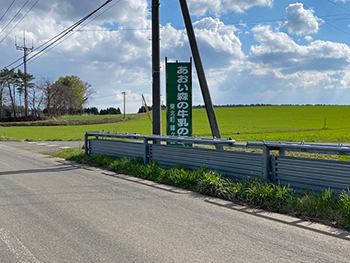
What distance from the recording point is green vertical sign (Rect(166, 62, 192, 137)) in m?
13.6

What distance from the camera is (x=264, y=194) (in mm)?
6395

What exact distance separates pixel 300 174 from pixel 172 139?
4222 millimetres

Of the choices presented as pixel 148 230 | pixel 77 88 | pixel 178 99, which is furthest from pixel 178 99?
pixel 77 88

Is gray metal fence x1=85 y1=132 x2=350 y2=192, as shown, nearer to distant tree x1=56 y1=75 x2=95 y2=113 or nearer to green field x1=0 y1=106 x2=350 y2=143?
green field x1=0 y1=106 x2=350 y2=143

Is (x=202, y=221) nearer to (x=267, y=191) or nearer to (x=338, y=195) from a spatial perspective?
(x=267, y=191)

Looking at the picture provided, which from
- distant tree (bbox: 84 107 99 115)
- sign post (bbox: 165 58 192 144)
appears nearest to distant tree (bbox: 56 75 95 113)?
distant tree (bbox: 84 107 99 115)

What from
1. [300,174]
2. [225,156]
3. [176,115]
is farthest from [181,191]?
[176,115]

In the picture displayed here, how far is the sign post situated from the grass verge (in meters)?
4.18

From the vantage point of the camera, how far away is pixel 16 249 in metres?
4.38

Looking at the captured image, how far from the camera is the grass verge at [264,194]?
5.48m

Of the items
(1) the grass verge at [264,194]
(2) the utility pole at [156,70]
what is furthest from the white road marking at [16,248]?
(2) the utility pole at [156,70]

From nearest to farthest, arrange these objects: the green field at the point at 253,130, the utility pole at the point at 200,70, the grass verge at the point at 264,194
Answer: the grass verge at the point at 264,194, the utility pole at the point at 200,70, the green field at the point at 253,130

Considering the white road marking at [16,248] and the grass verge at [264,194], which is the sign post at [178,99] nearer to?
the grass verge at [264,194]

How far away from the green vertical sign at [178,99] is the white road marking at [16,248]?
9033mm
